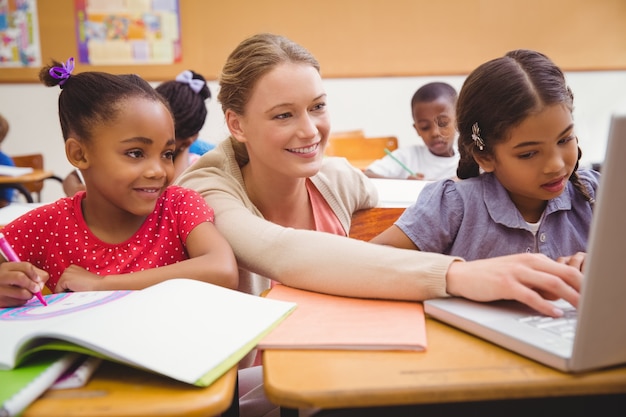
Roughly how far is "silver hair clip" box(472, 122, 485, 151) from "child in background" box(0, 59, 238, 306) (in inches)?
22.1

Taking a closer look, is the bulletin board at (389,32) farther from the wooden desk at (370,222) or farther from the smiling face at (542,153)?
the smiling face at (542,153)

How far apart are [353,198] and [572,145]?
1.82 feet

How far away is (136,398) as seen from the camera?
566 millimetres

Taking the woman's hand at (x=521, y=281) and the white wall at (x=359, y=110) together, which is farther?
the white wall at (x=359, y=110)

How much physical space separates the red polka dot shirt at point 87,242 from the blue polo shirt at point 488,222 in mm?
439

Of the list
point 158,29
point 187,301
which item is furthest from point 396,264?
point 158,29

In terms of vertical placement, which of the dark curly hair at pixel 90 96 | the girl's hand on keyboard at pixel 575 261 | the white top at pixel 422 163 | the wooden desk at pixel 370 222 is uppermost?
the dark curly hair at pixel 90 96

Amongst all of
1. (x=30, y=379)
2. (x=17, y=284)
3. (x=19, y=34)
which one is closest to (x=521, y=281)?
(x=30, y=379)

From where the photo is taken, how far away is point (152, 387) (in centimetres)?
59

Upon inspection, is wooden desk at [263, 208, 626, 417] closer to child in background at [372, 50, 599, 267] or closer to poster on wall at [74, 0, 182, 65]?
child in background at [372, 50, 599, 267]

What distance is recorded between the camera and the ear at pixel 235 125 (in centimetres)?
140

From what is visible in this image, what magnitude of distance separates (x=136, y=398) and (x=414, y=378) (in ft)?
0.90

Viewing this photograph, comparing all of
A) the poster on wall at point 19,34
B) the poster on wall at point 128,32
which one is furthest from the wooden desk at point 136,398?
the poster on wall at point 19,34

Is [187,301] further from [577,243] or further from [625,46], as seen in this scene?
[625,46]
